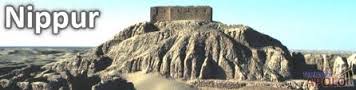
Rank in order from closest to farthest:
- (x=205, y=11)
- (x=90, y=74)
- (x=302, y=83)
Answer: (x=302, y=83) → (x=90, y=74) → (x=205, y=11)

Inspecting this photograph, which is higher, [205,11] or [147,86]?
[205,11]

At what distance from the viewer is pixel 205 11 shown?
100688 mm

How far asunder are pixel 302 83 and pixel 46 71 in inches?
1155

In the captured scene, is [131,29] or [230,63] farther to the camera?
[131,29]

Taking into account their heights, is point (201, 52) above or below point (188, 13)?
A: below

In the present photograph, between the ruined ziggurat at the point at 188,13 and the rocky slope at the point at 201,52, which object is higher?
the ruined ziggurat at the point at 188,13

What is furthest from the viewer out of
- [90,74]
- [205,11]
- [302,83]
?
[205,11]

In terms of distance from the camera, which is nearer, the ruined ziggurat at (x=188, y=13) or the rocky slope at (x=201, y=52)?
the rocky slope at (x=201, y=52)

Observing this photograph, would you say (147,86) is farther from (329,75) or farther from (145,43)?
(329,75)

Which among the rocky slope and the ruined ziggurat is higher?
the ruined ziggurat

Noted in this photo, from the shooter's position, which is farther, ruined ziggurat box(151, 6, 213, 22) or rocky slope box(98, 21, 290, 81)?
ruined ziggurat box(151, 6, 213, 22)

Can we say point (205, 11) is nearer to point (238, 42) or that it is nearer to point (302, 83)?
point (238, 42)

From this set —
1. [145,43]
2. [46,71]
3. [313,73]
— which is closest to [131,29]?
[145,43]

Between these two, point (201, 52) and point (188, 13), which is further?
point (188, 13)
